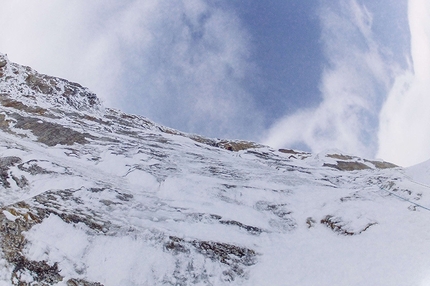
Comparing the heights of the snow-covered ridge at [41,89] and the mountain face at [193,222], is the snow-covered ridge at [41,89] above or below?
above

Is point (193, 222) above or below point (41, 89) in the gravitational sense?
below

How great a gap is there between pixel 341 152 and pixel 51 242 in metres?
51.1

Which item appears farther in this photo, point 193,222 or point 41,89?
point 41,89

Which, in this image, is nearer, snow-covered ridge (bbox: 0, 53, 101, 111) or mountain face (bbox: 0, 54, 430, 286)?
Result: mountain face (bbox: 0, 54, 430, 286)

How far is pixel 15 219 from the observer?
15375mm

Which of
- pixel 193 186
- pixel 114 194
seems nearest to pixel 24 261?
pixel 114 194

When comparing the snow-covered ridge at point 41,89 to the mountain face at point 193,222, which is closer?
the mountain face at point 193,222

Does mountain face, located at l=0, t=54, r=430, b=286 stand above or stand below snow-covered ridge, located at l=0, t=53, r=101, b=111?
below

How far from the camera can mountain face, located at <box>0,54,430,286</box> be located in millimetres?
13727

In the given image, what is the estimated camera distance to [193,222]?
17.6 m

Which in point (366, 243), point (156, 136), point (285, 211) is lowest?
point (366, 243)

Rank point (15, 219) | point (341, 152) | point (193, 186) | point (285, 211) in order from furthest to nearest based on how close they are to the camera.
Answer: point (341, 152)
point (193, 186)
point (285, 211)
point (15, 219)

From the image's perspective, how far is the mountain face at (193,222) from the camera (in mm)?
13727

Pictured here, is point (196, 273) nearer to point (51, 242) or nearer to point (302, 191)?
point (51, 242)
